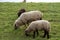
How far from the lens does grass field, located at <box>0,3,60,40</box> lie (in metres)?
8.03

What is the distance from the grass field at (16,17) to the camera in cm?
803

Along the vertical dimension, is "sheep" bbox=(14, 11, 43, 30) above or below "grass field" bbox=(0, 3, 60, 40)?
above

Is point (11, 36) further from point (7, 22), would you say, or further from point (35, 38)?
point (7, 22)

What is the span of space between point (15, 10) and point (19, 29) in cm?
282

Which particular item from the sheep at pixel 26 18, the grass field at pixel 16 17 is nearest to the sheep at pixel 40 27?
the grass field at pixel 16 17

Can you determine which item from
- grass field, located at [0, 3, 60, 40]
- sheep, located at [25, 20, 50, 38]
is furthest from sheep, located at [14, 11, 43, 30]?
sheep, located at [25, 20, 50, 38]

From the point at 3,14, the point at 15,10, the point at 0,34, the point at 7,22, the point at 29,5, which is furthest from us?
the point at 29,5

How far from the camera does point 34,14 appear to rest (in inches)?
338

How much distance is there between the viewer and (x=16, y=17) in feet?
33.2

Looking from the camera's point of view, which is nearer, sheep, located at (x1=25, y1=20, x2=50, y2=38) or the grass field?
sheep, located at (x1=25, y1=20, x2=50, y2=38)

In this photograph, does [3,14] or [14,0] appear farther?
[14,0]

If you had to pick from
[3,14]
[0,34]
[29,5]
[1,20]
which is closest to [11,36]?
[0,34]

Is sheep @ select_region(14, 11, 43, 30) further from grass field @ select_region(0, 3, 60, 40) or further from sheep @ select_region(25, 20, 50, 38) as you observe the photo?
sheep @ select_region(25, 20, 50, 38)

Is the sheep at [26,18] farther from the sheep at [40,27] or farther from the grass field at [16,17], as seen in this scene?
the sheep at [40,27]
